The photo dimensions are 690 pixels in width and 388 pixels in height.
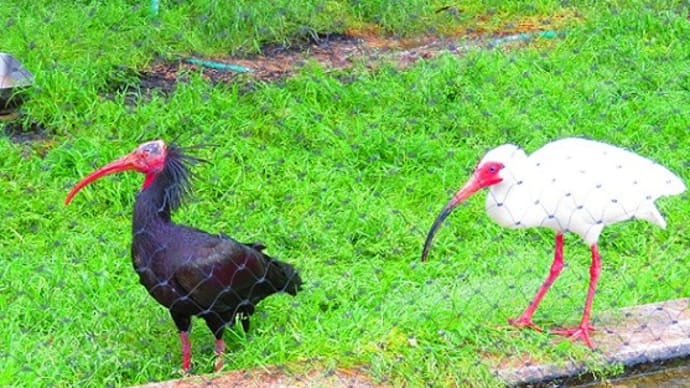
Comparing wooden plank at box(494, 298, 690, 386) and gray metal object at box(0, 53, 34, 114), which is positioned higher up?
wooden plank at box(494, 298, 690, 386)

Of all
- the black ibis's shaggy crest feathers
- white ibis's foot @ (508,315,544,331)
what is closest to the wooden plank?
white ibis's foot @ (508,315,544,331)

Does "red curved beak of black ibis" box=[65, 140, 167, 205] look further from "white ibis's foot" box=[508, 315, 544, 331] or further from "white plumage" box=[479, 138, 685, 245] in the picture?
"white ibis's foot" box=[508, 315, 544, 331]

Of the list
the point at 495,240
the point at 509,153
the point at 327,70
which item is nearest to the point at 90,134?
the point at 327,70

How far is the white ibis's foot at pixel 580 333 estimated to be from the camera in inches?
144

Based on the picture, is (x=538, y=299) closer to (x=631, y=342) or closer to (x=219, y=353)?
(x=631, y=342)

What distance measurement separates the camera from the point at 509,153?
3.80m

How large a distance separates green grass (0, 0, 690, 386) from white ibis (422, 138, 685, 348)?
0.31m

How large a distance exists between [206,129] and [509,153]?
2114 mm

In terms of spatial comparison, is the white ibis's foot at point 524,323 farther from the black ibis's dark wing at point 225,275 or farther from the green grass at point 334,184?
the black ibis's dark wing at point 225,275

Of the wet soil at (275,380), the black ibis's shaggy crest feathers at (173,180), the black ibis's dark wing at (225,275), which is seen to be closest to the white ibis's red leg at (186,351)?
the black ibis's dark wing at (225,275)

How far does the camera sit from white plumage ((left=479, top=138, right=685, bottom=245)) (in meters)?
3.65

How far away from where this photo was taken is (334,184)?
5.16m

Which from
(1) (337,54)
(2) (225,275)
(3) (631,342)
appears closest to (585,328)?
(3) (631,342)

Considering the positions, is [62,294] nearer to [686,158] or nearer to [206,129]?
[206,129]
